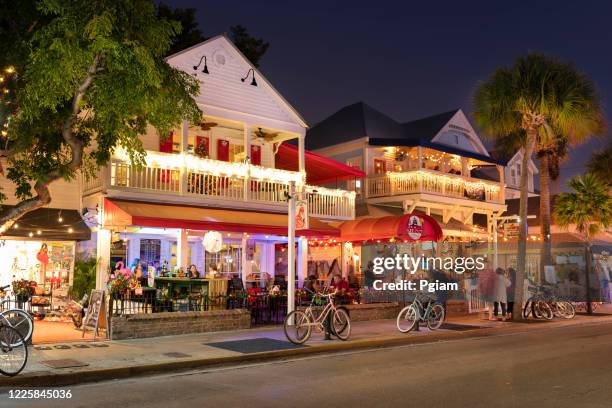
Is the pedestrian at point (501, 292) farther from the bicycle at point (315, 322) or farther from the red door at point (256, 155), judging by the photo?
the red door at point (256, 155)

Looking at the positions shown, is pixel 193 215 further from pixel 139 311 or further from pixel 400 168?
pixel 400 168

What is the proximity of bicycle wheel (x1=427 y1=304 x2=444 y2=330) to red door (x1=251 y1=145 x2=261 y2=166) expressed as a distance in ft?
28.8

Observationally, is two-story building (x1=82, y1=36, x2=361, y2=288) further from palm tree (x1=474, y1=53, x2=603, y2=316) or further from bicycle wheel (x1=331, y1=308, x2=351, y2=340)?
palm tree (x1=474, y1=53, x2=603, y2=316)

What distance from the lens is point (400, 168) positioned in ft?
96.4

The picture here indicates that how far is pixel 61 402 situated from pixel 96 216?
1030 centimetres

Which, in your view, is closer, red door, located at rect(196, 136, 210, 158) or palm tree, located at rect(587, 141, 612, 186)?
red door, located at rect(196, 136, 210, 158)

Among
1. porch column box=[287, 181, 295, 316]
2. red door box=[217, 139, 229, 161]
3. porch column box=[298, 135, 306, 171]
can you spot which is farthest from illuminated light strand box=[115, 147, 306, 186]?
porch column box=[287, 181, 295, 316]

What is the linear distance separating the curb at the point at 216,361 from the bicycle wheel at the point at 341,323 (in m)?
0.38

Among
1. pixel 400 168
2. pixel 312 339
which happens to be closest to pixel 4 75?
pixel 312 339

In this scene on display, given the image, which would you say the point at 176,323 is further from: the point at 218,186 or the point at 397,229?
the point at 397,229

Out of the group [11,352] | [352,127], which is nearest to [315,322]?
[11,352]

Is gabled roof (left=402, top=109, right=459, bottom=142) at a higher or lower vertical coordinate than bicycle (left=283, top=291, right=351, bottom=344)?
higher

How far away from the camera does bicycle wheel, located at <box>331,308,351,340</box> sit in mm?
14078

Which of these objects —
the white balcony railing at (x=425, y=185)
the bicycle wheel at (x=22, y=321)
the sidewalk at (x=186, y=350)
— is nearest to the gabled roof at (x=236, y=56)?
the white balcony railing at (x=425, y=185)
